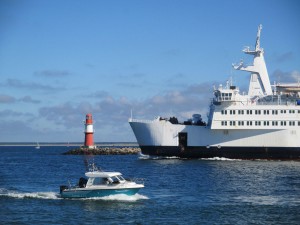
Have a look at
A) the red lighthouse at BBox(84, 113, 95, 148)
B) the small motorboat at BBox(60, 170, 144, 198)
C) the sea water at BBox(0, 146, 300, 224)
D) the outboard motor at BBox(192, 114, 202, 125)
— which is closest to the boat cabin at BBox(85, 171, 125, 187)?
the small motorboat at BBox(60, 170, 144, 198)

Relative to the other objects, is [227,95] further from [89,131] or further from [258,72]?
[89,131]

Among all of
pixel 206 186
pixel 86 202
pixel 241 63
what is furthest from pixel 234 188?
pixel 241 63

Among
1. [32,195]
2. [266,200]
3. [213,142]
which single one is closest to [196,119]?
[213,142]

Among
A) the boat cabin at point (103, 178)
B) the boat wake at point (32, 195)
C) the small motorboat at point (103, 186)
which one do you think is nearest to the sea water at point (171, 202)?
the boat wake at point (32, 195)

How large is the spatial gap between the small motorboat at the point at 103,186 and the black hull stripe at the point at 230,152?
1344 inches

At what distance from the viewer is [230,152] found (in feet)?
207

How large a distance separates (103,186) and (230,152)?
116 feet

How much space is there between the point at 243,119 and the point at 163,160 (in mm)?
10723

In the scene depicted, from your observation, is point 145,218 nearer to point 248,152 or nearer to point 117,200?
point 117,200

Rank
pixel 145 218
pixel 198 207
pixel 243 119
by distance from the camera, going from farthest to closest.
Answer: pixel 243 119, pixel 198 207, pixel 145 218

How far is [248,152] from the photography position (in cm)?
6278

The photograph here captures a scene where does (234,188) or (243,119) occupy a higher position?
(243,119)

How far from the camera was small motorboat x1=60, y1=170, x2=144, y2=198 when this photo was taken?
29.8 metres

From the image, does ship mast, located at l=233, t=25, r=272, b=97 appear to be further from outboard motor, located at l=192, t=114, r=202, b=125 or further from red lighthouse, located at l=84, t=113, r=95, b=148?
red lighthouse, located at l=84, t=113, r=95, b=148
